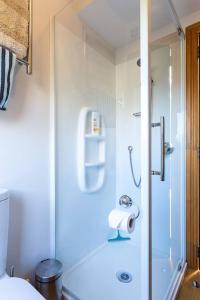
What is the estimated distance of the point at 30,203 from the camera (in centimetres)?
130

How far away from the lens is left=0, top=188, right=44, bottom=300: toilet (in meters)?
0.79

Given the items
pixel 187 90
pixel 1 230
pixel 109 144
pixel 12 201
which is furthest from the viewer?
pixel 109 144

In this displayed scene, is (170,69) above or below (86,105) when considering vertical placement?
above

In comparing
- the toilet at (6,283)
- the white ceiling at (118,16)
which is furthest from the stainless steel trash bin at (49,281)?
the white ceiling at (118,16)

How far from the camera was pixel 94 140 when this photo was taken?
171cm

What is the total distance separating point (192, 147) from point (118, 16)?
1273 mm

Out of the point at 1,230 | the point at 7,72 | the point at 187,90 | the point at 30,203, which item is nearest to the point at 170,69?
the point at 187,90

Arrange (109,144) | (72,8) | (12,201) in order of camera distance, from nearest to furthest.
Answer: (12,201) < (72,8) < (109,144)

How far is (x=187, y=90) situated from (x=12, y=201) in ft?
5.41

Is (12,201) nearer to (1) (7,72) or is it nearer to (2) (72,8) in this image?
(1) (7,72)

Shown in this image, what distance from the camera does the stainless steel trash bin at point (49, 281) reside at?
1.14 meters

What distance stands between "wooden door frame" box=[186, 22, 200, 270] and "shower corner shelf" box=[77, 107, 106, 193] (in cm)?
77

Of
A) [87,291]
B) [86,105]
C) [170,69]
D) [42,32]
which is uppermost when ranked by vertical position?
[42,32]

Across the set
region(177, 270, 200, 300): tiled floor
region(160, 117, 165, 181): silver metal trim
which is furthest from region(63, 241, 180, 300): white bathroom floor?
region(160, 117, 165, 181): silver metal trim
